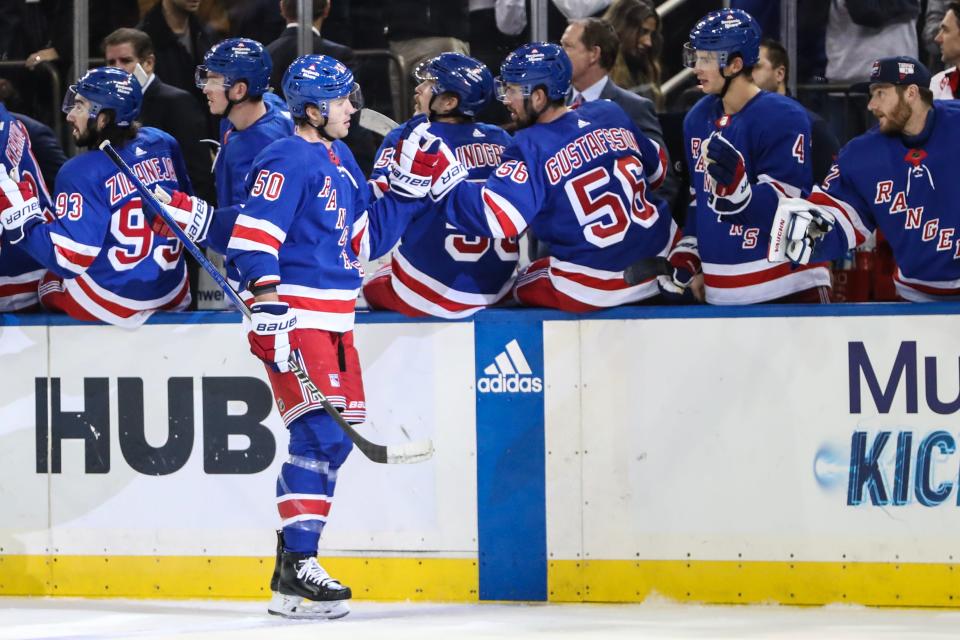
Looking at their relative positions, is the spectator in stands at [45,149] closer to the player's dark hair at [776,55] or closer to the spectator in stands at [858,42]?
the player's dark hair at [776,55]

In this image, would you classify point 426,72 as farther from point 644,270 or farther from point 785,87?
point 785,87

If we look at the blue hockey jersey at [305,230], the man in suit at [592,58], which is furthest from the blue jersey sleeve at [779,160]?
the blue hockey jersey at [305,230]

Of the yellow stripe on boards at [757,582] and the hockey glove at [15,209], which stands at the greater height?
the hockey glove at [15,209]

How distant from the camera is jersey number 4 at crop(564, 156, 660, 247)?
15.2 ft

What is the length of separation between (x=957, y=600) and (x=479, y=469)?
4.60 ft

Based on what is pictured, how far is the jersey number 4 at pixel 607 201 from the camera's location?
464cm

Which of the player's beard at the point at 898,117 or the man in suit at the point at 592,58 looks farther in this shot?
the man in suit at the point at 592,58

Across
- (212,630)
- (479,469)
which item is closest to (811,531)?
(479,469)

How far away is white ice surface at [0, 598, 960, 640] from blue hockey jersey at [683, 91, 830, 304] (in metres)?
0.94

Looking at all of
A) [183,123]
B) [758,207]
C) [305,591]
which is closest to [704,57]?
Answer: [758,207]

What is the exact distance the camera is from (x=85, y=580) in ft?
15.7

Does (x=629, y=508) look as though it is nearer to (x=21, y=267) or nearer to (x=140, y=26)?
(x=21, y=267)

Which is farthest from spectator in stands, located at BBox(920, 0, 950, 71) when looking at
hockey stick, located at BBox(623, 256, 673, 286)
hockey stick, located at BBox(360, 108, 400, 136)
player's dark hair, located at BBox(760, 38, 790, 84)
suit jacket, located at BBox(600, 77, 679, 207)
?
hockey stick, located at BBox(360, 108, 400, 136)

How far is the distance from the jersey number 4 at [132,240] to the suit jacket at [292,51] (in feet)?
3.90
